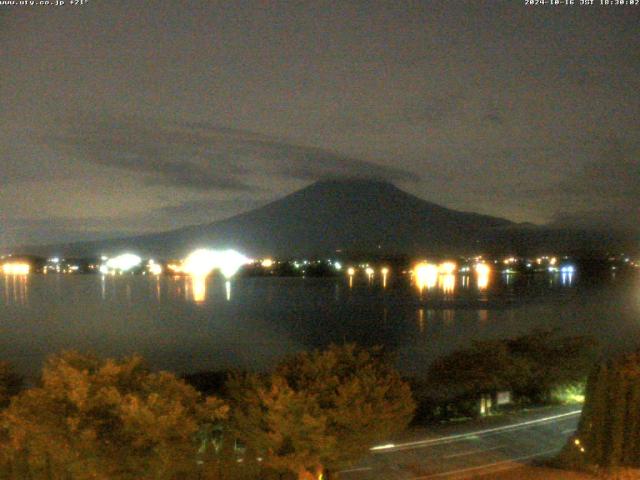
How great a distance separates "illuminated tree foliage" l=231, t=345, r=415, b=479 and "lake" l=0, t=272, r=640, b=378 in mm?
19906

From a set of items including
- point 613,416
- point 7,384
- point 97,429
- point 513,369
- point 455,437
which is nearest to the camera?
point 97,429

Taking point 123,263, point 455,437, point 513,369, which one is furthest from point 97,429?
point 123,263

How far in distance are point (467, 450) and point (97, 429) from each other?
6.64 metres

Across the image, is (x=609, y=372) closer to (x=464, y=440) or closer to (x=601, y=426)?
(x=601, y=426)

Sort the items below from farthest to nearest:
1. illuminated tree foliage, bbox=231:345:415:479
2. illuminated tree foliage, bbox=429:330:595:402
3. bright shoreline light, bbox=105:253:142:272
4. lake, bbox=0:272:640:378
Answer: bright shoreline light, bbox=105:253:142:272
lake, bbox=0:272:640:378
illuminated tree foliage, bbox=429:330:595:402
illuminated tree foliage, bbox=231:345:415:479

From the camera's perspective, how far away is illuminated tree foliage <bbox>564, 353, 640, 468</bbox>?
8477 mm

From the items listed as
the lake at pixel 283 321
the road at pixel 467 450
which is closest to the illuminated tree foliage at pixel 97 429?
the road at pixel 467 450

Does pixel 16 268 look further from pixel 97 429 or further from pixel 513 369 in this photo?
pixel 97 429

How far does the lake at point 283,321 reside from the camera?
35.4m

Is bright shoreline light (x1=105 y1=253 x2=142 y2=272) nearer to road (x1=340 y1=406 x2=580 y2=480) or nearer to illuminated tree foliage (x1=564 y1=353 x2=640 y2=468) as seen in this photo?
road (x1=340 y1=406 x2=580 y2=480)

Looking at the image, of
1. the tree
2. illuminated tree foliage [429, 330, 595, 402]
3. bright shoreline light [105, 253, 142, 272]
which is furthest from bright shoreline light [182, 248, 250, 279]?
the tree

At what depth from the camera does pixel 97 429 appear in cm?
605

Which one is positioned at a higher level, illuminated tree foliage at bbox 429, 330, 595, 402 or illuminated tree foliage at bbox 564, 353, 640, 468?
illuminated tree foliage at bbox 564, 353, 640, 468

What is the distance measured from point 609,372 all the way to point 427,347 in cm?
2701
